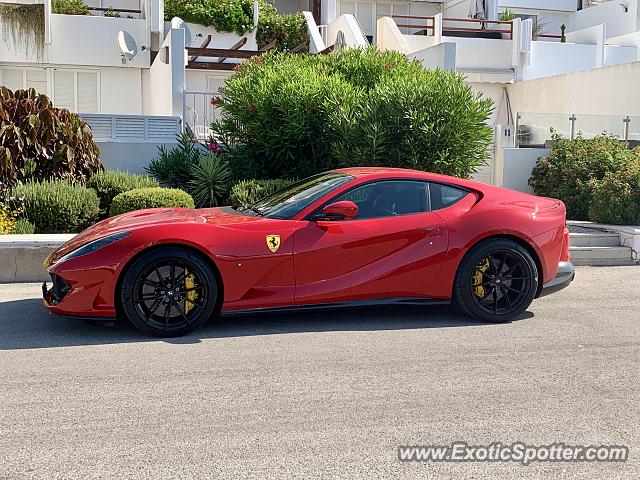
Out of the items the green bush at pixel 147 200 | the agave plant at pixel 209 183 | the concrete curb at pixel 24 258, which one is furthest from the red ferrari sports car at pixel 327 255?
the agave plant at pixel 209 183

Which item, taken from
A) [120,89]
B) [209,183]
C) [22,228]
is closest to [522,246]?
[209,183]

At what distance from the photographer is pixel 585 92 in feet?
66.5

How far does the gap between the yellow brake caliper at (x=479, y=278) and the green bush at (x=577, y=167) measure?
5.82 meters

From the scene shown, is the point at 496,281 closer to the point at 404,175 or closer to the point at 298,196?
the point at 404,175

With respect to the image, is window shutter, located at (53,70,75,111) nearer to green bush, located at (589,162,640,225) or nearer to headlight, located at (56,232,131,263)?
green bush, located at (589,162,640,225)

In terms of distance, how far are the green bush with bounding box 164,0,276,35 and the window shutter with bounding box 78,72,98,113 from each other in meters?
2.70

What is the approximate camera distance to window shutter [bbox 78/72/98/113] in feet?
62.7

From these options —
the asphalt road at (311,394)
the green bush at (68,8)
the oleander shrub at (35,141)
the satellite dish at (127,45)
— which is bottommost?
the asphalt road at (311,394)

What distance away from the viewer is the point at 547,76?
2244cm

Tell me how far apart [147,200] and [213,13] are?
11487 mm

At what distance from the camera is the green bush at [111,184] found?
36.8ft

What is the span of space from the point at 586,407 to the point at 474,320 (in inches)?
88.2

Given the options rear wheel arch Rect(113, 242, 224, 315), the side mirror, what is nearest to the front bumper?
the side mirror

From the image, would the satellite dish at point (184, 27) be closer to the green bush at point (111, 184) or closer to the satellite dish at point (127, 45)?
the satellite dish at point (127, 45)
